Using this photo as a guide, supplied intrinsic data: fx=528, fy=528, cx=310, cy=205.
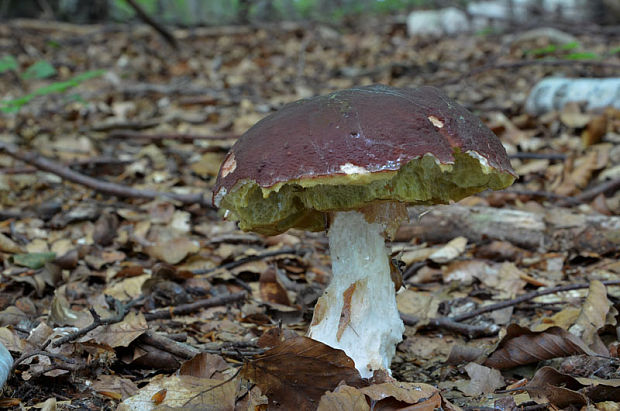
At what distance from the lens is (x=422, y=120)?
184 centimetres

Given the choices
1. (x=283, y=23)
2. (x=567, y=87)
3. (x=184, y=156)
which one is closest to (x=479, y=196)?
(x=567, y=87)

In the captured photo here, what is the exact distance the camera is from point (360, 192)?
210cm

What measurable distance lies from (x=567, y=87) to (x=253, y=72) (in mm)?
4784

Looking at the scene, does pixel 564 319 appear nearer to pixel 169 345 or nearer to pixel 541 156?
pixel 169 345

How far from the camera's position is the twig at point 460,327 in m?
2.81

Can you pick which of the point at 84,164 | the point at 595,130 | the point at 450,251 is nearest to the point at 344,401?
the point at 450,251

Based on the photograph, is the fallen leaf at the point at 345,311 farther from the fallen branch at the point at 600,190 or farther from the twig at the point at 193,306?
the fallen branch at the point at 600,190

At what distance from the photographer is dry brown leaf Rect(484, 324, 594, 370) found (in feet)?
7.54

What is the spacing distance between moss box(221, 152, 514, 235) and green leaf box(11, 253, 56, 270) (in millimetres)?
1733

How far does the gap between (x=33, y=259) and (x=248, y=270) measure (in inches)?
53.9

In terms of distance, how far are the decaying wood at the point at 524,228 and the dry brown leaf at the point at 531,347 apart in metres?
1.19

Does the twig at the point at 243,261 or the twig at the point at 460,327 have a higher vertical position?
the twig at the point at 460,327

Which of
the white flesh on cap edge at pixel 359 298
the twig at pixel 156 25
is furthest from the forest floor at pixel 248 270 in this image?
the twig at pixel 156 25

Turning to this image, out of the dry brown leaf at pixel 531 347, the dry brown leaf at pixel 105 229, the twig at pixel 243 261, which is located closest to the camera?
the dry brown leaf at pixel 531 347
